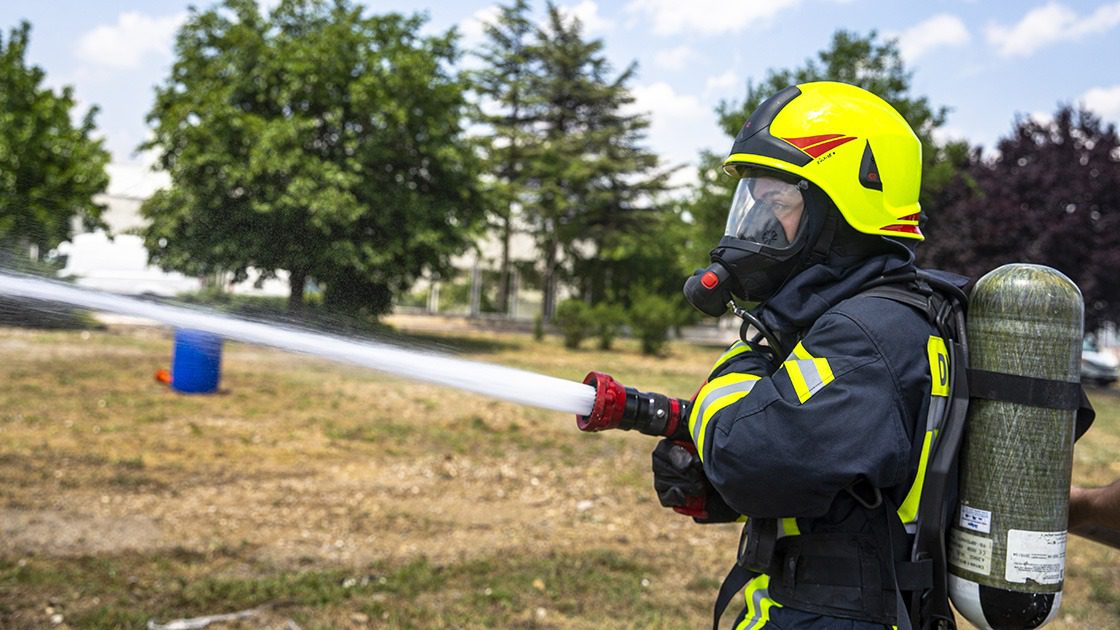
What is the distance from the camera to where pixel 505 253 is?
36.4 metres

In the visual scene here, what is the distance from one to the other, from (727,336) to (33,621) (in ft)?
123

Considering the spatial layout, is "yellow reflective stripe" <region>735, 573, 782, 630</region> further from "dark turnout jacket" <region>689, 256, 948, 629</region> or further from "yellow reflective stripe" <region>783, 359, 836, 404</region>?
"yellow reflective stripe" <region>783, 359, 836, 404</region>

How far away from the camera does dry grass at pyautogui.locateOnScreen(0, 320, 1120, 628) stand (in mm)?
4730

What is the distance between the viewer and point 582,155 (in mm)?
35625

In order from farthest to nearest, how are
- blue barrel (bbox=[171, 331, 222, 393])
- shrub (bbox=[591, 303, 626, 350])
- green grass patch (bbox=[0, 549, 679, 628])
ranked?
1. shrub (bbox=[591, 303, 626, 350])
2. blue barrel (bbox=[171, 331, 222, 393])
3. green grass patch (bbox=[0, 549, 679, 628])

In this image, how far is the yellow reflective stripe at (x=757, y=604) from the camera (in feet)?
7.05

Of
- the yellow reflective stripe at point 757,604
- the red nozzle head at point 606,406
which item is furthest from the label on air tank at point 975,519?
the red nozzle head at point 606,406

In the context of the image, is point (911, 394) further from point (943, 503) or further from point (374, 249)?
point (374, 249)

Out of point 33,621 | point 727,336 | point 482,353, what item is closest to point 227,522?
point 33,621

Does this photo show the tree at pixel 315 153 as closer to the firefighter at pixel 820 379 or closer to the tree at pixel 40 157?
the tree at pixel 40 157

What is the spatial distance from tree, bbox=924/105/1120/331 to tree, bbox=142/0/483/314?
12723mm

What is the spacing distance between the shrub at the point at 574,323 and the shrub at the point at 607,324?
160 millimetres

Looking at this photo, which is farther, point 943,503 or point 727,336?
point 727,336

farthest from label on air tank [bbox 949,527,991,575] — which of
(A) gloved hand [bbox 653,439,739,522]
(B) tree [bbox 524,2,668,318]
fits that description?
(B) tree [bbox 524,2,668,318]
